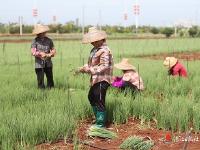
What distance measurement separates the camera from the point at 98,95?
206 inches

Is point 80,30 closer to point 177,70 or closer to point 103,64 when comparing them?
point 177,70

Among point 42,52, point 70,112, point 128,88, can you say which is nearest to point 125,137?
point 70,112

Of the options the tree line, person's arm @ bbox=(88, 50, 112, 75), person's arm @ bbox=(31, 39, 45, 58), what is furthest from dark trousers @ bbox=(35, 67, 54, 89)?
the tree line

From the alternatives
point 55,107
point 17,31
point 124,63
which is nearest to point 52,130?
point 55,107

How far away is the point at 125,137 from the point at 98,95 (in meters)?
0.66

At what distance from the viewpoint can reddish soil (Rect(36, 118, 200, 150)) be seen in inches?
170

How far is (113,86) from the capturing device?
7504mm

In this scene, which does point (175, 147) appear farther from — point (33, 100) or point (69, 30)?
point (69, 30)

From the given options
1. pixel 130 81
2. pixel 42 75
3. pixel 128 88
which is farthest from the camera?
pixel 42 75

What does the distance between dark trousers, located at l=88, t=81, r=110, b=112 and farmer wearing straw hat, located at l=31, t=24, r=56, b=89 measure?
253cm

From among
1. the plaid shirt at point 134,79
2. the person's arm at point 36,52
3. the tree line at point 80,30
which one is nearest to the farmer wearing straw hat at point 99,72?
the plaid shirt at point 134,79

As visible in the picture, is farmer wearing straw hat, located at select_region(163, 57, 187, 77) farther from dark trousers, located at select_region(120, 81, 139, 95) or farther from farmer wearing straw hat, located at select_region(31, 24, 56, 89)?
farmer wearing straw hat, located at select_region(31, 24, 56, 89)

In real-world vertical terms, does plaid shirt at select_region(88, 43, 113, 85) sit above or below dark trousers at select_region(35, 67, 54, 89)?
above

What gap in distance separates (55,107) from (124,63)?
217 centimetres
